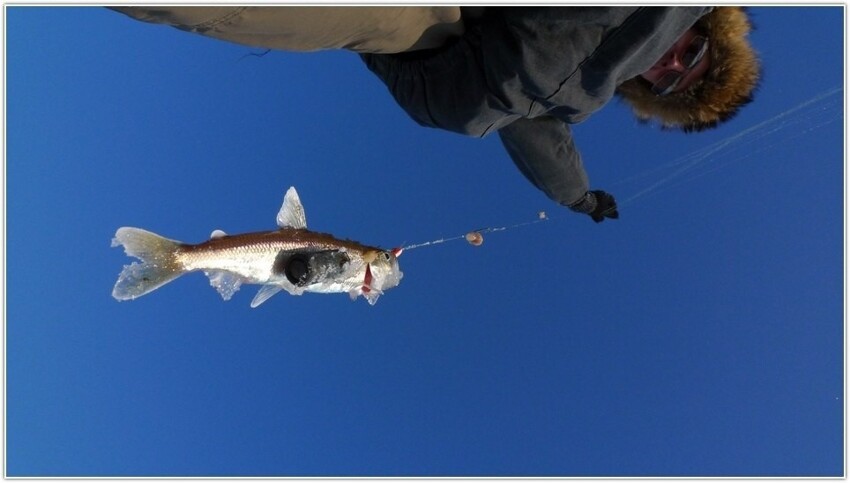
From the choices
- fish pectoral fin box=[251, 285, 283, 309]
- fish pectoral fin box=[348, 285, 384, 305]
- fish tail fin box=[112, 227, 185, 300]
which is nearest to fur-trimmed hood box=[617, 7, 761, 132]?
fish pectoral fin box=[348, 285, 384, 305]

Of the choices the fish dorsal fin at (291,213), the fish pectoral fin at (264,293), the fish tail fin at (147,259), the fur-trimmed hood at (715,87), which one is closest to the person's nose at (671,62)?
the fur-trimmed hood at (715,87)

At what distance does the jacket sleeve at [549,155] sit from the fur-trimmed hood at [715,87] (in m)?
0.68

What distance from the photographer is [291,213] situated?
3627 mm

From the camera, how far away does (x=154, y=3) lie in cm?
156

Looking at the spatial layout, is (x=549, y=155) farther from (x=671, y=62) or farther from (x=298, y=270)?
(x=298, y=270)

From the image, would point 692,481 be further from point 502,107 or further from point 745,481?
point 502,107

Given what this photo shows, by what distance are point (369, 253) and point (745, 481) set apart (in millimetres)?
4279

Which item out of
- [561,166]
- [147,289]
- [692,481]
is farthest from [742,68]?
[692,481]

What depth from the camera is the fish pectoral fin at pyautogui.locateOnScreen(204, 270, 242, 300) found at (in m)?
3.50

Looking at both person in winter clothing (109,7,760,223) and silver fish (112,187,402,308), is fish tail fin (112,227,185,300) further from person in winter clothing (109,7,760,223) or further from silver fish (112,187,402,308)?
person in winter clothing (109,7,760,223)

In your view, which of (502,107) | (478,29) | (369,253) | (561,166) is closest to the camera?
(478,29)

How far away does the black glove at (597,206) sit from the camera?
4379 millimetres

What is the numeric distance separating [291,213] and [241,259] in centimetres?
42

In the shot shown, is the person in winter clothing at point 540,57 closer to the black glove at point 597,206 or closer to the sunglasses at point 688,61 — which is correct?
the sunglasses at point 688,61
